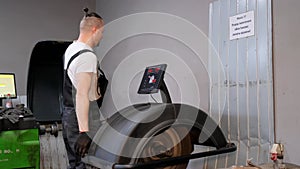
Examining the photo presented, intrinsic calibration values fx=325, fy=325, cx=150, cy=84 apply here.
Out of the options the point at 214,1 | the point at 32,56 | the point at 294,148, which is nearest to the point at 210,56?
the point at 214,1

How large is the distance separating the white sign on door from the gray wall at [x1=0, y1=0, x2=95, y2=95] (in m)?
3.24

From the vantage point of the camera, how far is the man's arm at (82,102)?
2670 mm

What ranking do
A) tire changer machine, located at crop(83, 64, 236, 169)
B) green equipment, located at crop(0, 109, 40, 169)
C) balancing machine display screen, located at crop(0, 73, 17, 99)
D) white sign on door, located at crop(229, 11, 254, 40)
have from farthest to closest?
1. balancing machine display screen, located at crop(0, 73, 17, 99)
2. green equipment, located at crop(0, 109, 40, 169)
3. white sign on door, located at crop(229, 11, 254, 40)
4. tire changer machine, located at crop(83, 64, 236, 169)

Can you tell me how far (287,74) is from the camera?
2.48 metres

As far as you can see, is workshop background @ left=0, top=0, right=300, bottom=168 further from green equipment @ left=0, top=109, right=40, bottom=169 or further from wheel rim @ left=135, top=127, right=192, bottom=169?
green equipment @ left=0, top=109, right=40, bottom=169

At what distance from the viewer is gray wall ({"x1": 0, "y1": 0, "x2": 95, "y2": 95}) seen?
495cm

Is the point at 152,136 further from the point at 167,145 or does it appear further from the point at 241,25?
the point at 241,25

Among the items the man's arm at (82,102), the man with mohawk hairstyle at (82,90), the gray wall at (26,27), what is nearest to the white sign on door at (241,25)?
the man with mohawk hairstyle at (82,90)

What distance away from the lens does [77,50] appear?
2.88m

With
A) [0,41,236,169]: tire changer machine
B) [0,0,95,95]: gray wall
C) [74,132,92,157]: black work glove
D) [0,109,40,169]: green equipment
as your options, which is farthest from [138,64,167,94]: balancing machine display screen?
[0,0,95,95]: gray wall

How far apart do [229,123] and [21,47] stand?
3.57 meters

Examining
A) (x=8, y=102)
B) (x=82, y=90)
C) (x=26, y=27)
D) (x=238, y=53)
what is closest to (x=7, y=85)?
(x=8, y=102)

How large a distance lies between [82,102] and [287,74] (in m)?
1.63

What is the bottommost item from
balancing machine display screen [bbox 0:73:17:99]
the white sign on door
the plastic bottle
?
the plastic bottle
